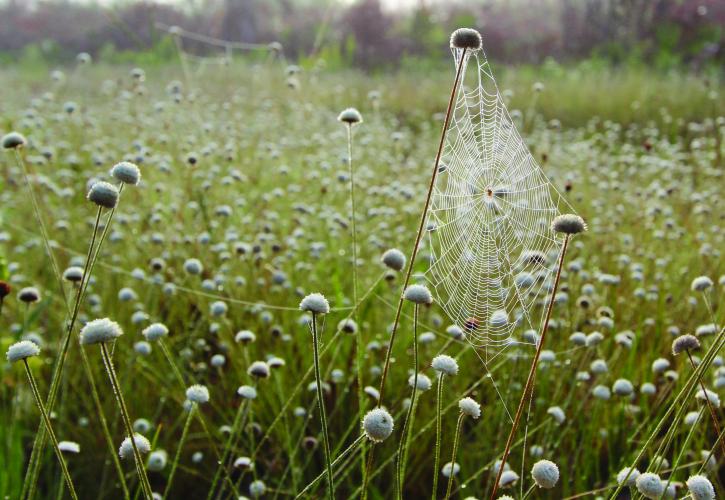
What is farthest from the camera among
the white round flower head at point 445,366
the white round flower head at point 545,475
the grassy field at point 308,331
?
the grassy field at point 308,331

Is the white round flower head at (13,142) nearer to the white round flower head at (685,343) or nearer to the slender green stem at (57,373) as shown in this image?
the slender green stem at (57,373)

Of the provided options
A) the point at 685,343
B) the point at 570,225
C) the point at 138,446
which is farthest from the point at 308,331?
the point at 570,225

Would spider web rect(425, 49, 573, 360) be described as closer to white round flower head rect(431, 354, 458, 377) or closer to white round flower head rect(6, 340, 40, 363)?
white round flower head rect(431, 354, 458, 377)

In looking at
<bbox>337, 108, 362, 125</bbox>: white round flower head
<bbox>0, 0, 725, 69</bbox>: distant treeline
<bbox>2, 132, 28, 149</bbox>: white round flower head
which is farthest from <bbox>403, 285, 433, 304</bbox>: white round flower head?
<bbox>0, 0, 725, 69</bbox>: distant treeline

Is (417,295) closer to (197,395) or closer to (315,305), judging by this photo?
(315,305)

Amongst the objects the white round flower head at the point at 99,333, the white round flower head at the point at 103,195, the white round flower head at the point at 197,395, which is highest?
the white round flower head at the point at 103,195

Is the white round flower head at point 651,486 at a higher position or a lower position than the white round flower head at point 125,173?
lower

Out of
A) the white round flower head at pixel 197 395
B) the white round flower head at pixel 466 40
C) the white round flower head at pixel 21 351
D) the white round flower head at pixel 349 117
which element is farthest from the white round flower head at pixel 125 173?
the white round flower head at pixel 466 40

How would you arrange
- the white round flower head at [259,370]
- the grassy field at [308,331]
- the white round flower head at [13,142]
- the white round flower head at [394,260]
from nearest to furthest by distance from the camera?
the white round flower head at [394,260] → the white round flower head at [259,370] → the white round flower head at [13,142] → the grassy field at [308,331]
